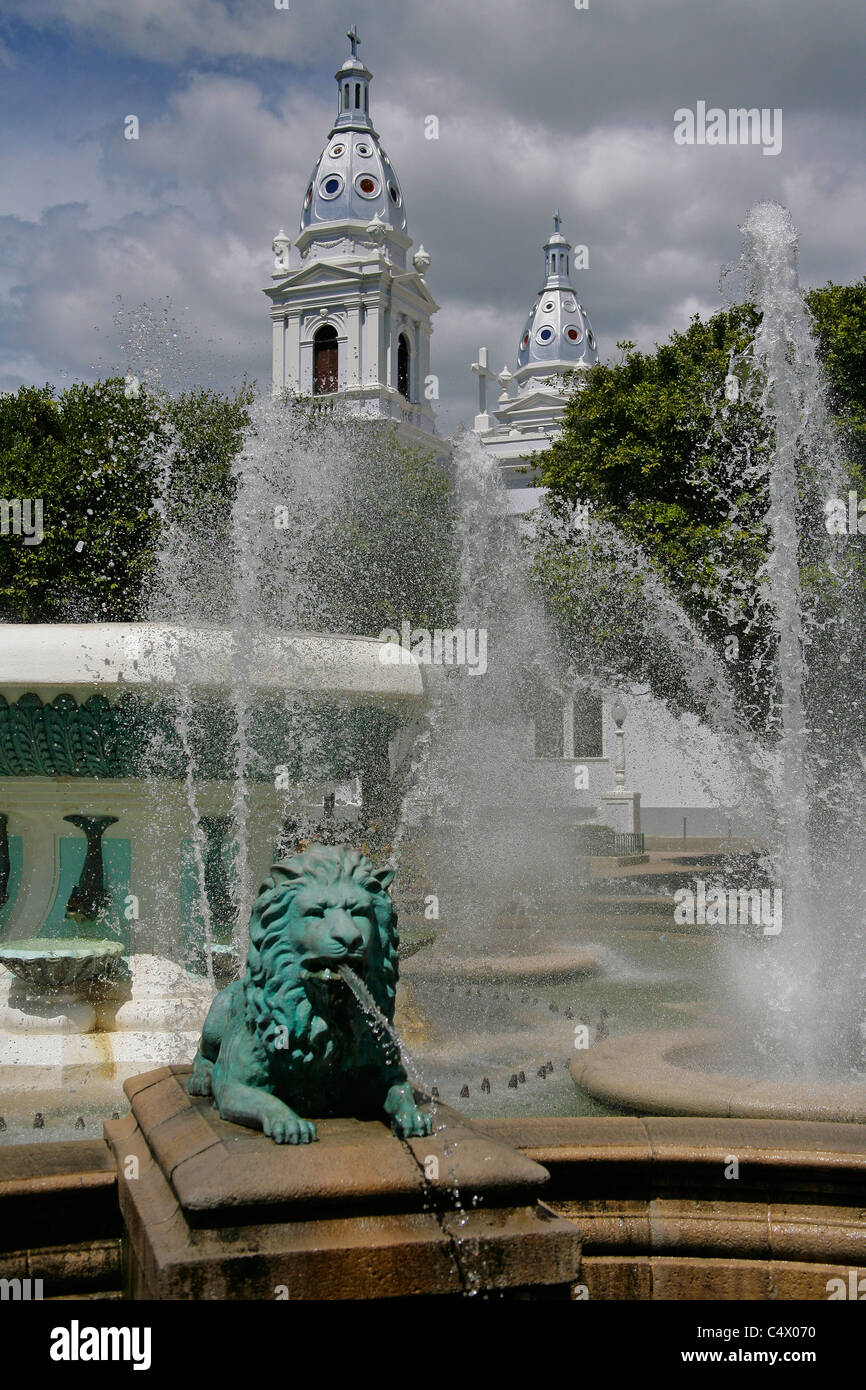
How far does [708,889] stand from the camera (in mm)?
15938

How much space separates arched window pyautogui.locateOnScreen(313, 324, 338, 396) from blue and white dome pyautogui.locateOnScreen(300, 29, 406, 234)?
13.2ft

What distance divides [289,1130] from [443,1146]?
0.37 metres

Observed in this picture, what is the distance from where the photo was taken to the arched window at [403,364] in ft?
147

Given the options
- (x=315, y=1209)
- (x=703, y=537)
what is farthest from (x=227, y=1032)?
(x=703, y=537)

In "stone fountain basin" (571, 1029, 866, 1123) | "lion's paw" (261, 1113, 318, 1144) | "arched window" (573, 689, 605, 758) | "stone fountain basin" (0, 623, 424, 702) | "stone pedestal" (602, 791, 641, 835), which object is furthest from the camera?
"arched window" (573, 689, 605, 758)

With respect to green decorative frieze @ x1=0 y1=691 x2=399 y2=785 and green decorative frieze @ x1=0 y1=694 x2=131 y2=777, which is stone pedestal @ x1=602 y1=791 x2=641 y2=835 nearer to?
green decorative frieze @ x1=0 y1=691 x2=399 y2=785

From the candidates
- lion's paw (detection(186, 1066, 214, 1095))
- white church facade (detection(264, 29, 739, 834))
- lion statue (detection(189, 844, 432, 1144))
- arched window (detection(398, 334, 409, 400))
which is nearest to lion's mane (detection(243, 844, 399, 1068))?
lion statue (detection(189, 844, 432, 1144))

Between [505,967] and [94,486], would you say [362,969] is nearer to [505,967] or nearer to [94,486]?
[505,967]

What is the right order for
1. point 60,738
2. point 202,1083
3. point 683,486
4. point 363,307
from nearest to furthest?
point 202,1083
point 60,738
point 683,486
point 363,307

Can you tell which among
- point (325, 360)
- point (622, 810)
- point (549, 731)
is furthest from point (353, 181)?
point (622, 810)

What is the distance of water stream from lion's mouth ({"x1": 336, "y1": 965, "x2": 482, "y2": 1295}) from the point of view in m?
2.67

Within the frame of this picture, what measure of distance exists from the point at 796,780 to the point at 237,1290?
7717mm

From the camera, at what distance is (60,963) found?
6.09 meters
